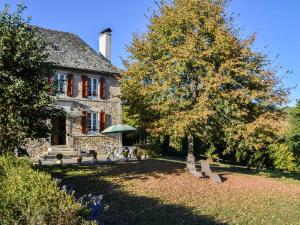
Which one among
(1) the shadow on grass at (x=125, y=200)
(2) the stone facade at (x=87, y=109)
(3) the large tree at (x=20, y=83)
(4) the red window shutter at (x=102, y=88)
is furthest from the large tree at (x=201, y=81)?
(4) the red window shutter at (x=102, y=88)

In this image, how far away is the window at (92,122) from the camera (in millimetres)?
28688

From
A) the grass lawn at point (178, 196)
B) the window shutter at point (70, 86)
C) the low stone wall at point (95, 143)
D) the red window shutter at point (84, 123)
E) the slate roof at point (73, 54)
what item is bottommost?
the grass lawn at point (178, 196)

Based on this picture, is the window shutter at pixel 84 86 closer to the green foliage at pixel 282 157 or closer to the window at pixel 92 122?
the window at pixel 92 122

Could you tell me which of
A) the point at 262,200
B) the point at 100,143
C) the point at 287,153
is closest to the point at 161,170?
the point at 262,200

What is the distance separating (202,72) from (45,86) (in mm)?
7159

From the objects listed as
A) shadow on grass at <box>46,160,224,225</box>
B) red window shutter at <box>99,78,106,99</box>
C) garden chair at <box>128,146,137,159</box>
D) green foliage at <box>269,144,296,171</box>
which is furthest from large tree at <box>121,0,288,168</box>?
green foliage at <box>269,144,296,171</box>

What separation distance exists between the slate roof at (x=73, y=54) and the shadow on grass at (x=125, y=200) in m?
12.1

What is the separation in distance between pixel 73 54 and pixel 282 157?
19423 millimetres

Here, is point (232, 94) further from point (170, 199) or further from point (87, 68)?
point (87, 68)

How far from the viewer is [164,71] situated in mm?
16188

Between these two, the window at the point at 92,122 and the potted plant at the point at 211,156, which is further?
the potted plant at the point at 211,156

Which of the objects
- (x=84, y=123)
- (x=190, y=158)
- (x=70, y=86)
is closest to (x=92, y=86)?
(x=70, y=86)

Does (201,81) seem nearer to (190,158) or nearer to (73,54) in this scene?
(190,158)

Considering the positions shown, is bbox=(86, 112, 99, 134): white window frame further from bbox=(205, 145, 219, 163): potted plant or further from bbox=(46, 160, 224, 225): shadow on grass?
bbox=(46, 160, 224, 225): shadow on grass
